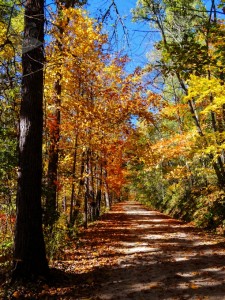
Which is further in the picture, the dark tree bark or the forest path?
the dark tree bark

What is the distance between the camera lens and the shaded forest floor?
5801 mm

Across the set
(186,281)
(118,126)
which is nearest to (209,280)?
(186,281)

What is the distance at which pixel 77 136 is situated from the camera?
14.0 metres

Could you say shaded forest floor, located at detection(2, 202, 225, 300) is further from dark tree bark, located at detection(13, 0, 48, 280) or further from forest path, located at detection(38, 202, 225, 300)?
dark tree bark, located at detection(13, 0, 48, 280)

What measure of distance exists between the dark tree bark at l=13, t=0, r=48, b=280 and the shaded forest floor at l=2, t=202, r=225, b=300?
0.49 metres

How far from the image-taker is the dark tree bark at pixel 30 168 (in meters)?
6.14

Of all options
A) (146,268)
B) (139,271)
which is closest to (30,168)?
(139,271)

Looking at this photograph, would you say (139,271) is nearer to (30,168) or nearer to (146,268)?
(146,268)

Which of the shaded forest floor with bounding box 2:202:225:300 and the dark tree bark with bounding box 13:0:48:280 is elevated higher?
the dark tree bark with bounding box 13:0:48:280

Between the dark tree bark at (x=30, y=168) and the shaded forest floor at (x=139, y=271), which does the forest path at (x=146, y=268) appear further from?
the dark tree bark at (x=30, y=168)

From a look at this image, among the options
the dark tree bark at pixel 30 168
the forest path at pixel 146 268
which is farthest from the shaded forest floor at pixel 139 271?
the dark tree bark at pixel 30 168

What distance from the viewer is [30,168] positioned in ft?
20.8

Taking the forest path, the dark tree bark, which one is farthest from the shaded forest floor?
the dark tree bark

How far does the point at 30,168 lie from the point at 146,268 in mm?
3846
